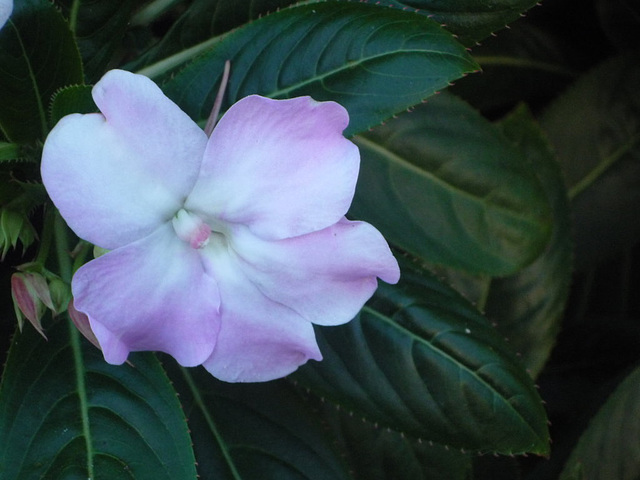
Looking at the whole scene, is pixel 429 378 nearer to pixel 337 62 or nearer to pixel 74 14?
pixel 337 62

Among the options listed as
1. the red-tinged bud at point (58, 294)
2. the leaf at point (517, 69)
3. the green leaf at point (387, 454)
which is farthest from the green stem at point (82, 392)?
the leaf at point (517, 69)

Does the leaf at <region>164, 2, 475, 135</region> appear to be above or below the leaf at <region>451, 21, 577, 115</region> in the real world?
above

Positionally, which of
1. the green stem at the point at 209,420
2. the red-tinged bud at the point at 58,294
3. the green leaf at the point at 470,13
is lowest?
the green stem at the point at 209,420

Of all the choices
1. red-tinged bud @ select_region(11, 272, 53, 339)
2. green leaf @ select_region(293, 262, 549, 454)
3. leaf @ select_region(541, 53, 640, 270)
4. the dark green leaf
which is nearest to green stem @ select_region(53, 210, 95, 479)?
red-tinged bud @ select_region(11, 272, 53, 339)

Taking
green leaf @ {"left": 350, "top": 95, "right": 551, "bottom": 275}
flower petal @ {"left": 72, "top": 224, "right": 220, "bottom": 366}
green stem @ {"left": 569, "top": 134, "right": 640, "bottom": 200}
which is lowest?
green stem @ {"left": 569, "top": 134, "right": 640, "bottom": 200}

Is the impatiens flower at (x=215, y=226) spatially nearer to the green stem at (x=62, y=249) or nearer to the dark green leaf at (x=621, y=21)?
the green stem at (x=62, y=249)

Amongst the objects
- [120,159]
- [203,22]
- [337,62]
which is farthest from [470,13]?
[120,159]

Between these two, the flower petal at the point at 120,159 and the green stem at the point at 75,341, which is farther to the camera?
the green stem at the point at 75,341

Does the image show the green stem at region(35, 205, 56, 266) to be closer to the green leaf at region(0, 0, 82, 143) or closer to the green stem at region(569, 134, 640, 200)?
the green leaf at region(0, 0, 82, 143)
